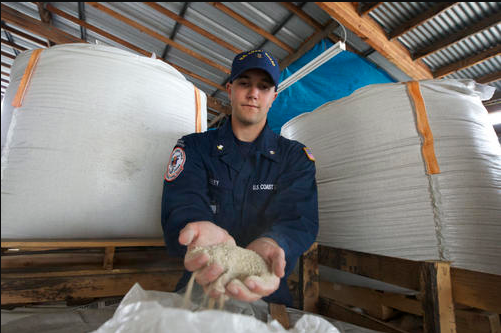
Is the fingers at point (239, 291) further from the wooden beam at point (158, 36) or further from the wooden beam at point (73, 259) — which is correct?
the wooden beam at point (158, 36)

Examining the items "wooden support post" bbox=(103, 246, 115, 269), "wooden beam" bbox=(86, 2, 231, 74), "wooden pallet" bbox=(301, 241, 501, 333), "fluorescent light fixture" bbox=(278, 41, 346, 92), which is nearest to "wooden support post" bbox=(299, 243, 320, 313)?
"wooden pallet" bbox=(301, 241, 501, 333)

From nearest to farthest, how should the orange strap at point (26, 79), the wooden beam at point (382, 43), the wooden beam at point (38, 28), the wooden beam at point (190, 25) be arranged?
1. the orange strap at point (26, 79)
2. the wooden beam at point (382, 43)
3. the wooden beam at point (38, 28)
4. the wooden beam at point (190, 25)

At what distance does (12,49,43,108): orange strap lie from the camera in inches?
24.0

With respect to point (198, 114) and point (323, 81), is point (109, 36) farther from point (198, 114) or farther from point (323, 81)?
point (323, 81)

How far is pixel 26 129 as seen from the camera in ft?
2.08

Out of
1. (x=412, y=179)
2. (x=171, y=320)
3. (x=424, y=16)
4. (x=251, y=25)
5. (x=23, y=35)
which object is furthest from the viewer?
(x=251, y=25)

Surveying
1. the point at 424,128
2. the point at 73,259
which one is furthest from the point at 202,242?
the point at 424,128

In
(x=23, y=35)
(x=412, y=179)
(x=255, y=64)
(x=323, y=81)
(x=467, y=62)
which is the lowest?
(x=412, y=179)

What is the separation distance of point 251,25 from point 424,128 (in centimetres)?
126

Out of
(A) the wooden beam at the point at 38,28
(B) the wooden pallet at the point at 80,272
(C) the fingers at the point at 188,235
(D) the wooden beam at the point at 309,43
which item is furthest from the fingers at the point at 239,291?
(D) the wooden beam at the point at 309,43

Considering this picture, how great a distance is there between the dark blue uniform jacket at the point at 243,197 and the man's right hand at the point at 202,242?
95 mm

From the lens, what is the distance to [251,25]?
1.72m

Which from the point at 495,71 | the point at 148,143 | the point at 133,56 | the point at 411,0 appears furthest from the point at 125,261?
the point at 495,71

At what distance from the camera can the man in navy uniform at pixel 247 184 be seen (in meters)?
0.67
